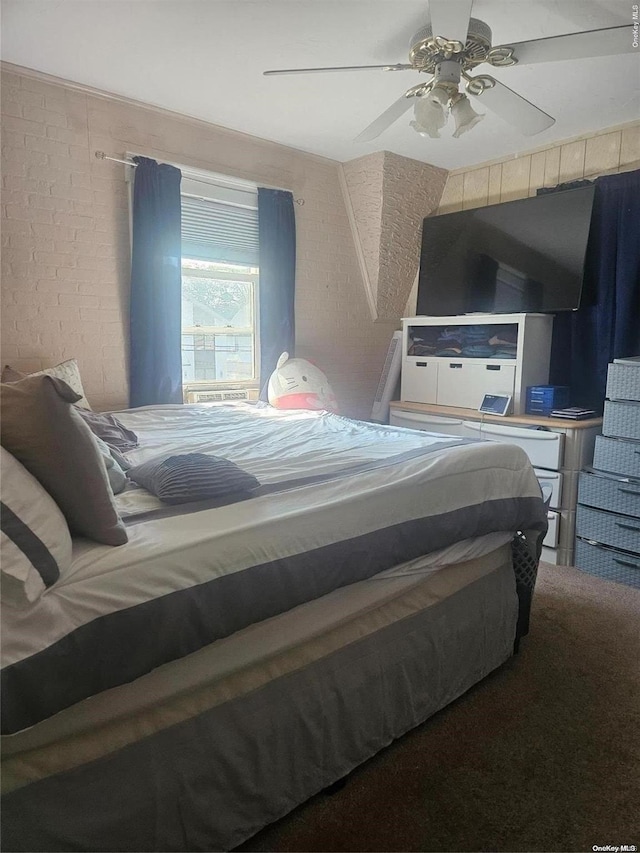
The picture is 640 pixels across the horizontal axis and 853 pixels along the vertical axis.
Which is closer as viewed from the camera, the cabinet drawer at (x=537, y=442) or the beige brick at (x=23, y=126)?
the beige brick at (x=23, y=126)

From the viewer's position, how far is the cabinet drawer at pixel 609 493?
268 centimetres

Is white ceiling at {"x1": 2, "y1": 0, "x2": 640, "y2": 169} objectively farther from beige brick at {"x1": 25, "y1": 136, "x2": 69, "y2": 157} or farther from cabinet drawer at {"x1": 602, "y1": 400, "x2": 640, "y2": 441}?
cabinet drawer at {"x1": 602, "y1": 400, "x2": 640, "y2": 441}

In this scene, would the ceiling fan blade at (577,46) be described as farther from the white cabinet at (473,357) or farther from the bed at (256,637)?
the white cabinet at (473,357)

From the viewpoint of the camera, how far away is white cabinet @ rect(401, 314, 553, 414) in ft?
10.8

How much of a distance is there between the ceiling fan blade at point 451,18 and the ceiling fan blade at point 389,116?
0.34 m

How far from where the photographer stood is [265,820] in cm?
131

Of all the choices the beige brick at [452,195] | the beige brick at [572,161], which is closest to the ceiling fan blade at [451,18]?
the beige brick at [572,161]

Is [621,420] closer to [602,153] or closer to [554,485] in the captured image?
[554,485]

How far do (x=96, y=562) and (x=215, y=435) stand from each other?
135cm

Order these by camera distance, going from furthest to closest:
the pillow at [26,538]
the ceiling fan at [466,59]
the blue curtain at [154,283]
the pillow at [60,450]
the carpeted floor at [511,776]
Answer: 1. the blue curtain at [154,283]
2. the ceiling fan at [466,59]
3. the carpeted floor at [511,776]
4. the pillow at [60,450]
5. the pillow at [26,538]

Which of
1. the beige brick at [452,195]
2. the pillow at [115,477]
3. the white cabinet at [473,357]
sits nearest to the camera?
the pillow at [115,477]

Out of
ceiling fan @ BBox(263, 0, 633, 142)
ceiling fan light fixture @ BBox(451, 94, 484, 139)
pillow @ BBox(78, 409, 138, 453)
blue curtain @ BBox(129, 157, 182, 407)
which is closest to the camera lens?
ceiling fan @ BBox(263, 0, 633, 142)

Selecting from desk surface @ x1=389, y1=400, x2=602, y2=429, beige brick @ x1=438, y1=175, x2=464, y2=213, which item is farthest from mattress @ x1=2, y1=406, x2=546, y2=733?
beige brick @ x1=438, y1=175, x2=464, y2=213

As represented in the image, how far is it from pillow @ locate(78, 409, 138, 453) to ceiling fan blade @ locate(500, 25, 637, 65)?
2.02 m
